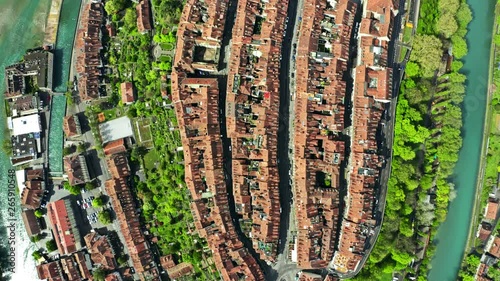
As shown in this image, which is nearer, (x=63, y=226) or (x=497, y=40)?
(x=63, y=226)

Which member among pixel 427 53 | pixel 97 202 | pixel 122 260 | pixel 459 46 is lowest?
pixel 122 260

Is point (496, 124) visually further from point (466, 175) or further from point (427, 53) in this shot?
point (427, 53)

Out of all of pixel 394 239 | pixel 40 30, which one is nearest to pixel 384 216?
pixel 394 239

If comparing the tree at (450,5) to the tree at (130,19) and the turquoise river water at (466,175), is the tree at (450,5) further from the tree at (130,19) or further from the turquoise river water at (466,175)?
the tree at (130,19)

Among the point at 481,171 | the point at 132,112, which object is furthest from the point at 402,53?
the point at 132,112

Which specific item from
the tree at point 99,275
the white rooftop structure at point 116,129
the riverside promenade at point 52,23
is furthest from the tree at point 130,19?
the tree at point 99,275

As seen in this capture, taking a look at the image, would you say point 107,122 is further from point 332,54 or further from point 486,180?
point 486,180
